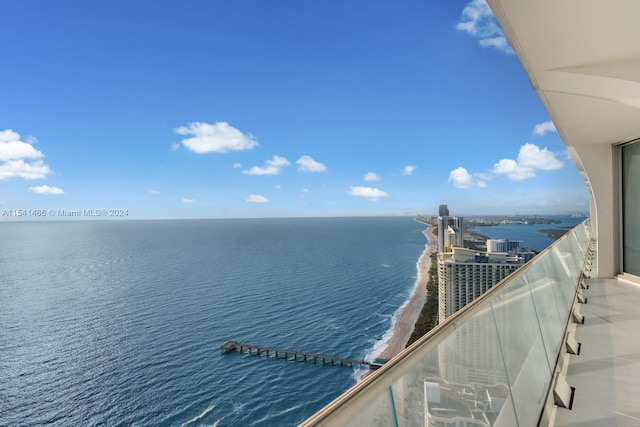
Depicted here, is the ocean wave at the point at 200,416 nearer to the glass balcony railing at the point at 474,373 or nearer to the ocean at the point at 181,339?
the ocean at the point at 181,339

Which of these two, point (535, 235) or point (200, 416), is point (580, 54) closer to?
point (200, 416)

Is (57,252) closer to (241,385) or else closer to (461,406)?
(241,385)

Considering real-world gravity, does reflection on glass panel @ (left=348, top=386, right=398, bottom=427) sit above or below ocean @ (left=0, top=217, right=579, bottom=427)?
above

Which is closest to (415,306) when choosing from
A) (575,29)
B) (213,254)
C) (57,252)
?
(575,29)

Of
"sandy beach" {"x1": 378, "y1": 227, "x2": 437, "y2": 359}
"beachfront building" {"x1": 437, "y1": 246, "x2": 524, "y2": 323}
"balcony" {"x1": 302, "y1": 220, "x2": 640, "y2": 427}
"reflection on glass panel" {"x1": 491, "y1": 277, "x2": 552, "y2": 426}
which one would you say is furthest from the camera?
"beachfront building" {"x1": 437, "y1": 246, "x2": 524, "y2": 323}

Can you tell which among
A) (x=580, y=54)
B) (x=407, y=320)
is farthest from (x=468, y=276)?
(x=580, y=54)

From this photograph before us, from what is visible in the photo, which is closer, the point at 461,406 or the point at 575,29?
the point at 461,406

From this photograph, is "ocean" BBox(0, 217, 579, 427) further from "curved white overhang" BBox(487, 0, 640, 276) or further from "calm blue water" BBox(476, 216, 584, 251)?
"curved white overhang" BBox(487, 0, 640, 276)

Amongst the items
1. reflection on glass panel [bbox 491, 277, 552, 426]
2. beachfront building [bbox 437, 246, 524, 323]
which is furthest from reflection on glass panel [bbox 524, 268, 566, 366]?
beachfront building [bbox 437, 246, 524, 323]
